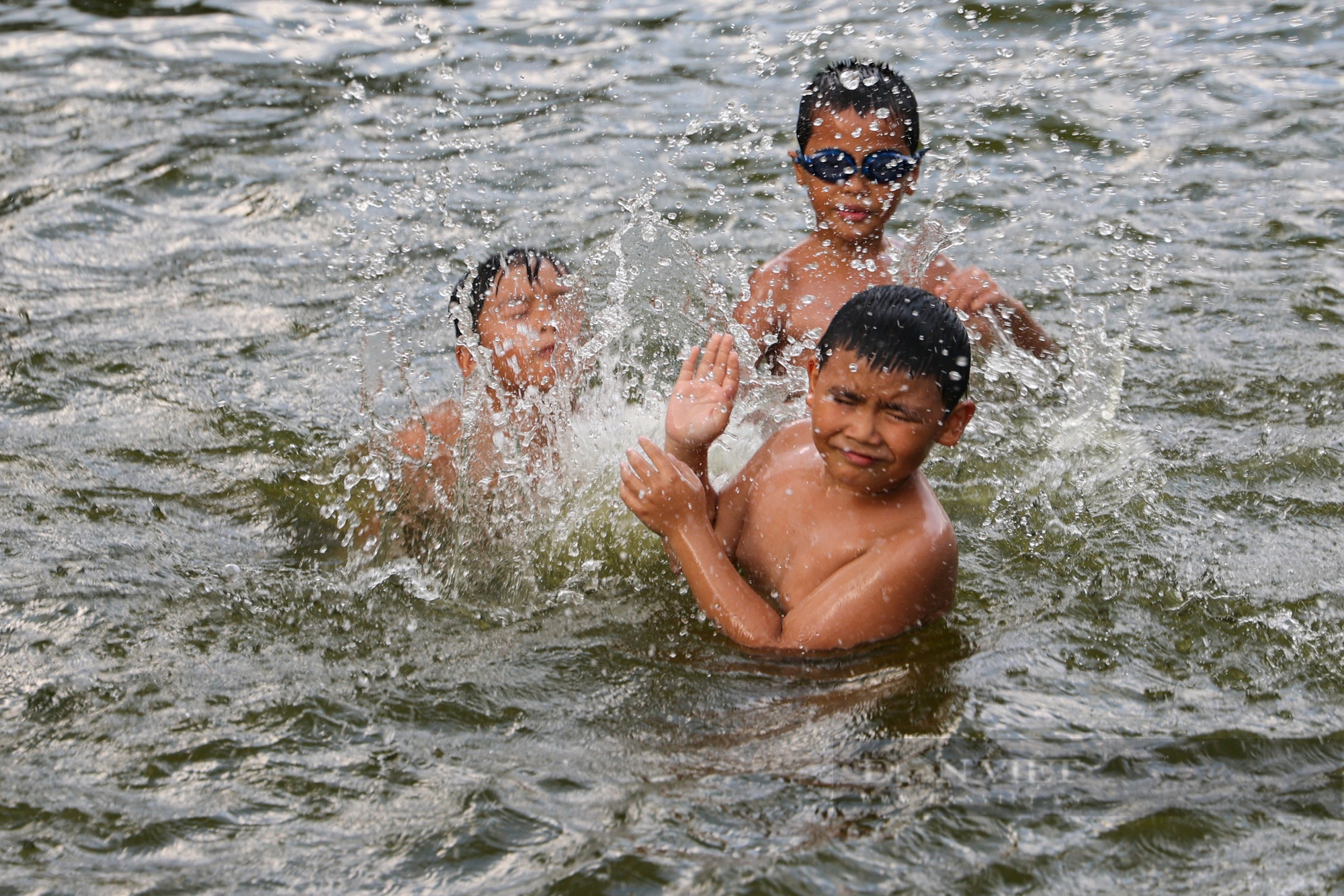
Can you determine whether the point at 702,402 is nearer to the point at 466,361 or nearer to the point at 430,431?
the point at 466,361

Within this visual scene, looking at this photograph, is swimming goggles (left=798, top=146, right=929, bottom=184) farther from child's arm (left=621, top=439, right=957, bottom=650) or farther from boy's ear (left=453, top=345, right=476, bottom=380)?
child's arm (left=621, top=439, right=957, bottom=650)

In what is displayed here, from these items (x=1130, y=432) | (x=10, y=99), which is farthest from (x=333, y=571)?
(x=10, y=99)

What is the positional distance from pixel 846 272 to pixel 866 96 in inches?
25.0

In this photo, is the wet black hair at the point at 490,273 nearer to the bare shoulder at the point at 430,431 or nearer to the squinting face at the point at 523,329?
the squinting face at the point at 523,329

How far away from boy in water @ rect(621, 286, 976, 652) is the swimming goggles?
4.12 feet

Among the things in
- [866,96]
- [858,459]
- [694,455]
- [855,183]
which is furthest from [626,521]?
[866,96]

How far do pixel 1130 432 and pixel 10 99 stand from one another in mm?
6989

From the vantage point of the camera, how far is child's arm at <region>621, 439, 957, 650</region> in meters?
3.35

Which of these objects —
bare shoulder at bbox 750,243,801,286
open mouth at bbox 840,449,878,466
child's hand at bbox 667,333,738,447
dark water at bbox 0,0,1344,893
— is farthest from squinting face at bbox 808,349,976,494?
bare shoulder at bbox 750,243,801,286

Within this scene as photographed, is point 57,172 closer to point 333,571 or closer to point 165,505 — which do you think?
point 165,505

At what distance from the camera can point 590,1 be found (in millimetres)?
9602

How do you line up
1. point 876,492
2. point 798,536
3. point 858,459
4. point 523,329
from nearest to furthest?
point 858,459, point 876,492, point 798,536, point 523,329

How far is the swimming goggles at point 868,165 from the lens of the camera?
4613mm

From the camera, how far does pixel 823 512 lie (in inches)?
139
